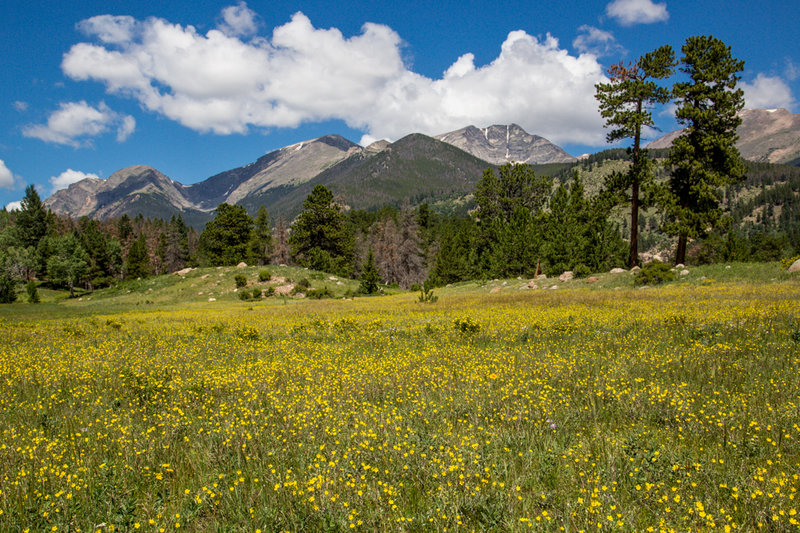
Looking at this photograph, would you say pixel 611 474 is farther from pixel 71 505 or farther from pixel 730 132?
pixel 730 132

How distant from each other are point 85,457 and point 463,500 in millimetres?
4576

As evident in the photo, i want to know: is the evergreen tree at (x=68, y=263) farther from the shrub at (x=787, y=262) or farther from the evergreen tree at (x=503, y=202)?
the shrub at (x=787, y=262)

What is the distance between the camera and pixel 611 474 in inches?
154

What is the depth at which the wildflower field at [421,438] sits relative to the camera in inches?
137

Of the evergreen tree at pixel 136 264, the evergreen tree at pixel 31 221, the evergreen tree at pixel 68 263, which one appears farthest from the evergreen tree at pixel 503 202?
the evergreen tree at pixel 31 221

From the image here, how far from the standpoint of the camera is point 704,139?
28.9m

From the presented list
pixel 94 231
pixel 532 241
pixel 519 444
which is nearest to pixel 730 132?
pixel 532 241

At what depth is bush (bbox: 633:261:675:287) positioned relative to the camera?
25078 mm

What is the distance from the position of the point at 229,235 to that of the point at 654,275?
6789 centimetres

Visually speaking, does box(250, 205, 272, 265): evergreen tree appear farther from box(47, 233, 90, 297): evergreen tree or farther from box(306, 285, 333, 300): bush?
box(306, 285, 333, 300): bush

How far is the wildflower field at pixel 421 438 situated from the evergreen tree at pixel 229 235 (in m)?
66.1

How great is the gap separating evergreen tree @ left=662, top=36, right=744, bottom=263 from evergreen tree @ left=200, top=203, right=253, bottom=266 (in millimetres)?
65702

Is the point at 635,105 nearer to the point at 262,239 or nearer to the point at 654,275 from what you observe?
the point at 654,275

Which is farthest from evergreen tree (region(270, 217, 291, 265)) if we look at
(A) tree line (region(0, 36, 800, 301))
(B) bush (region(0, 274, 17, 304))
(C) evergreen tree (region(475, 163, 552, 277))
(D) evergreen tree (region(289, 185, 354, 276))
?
(C) evergreen tree (region(475, 163, 552, 277))
